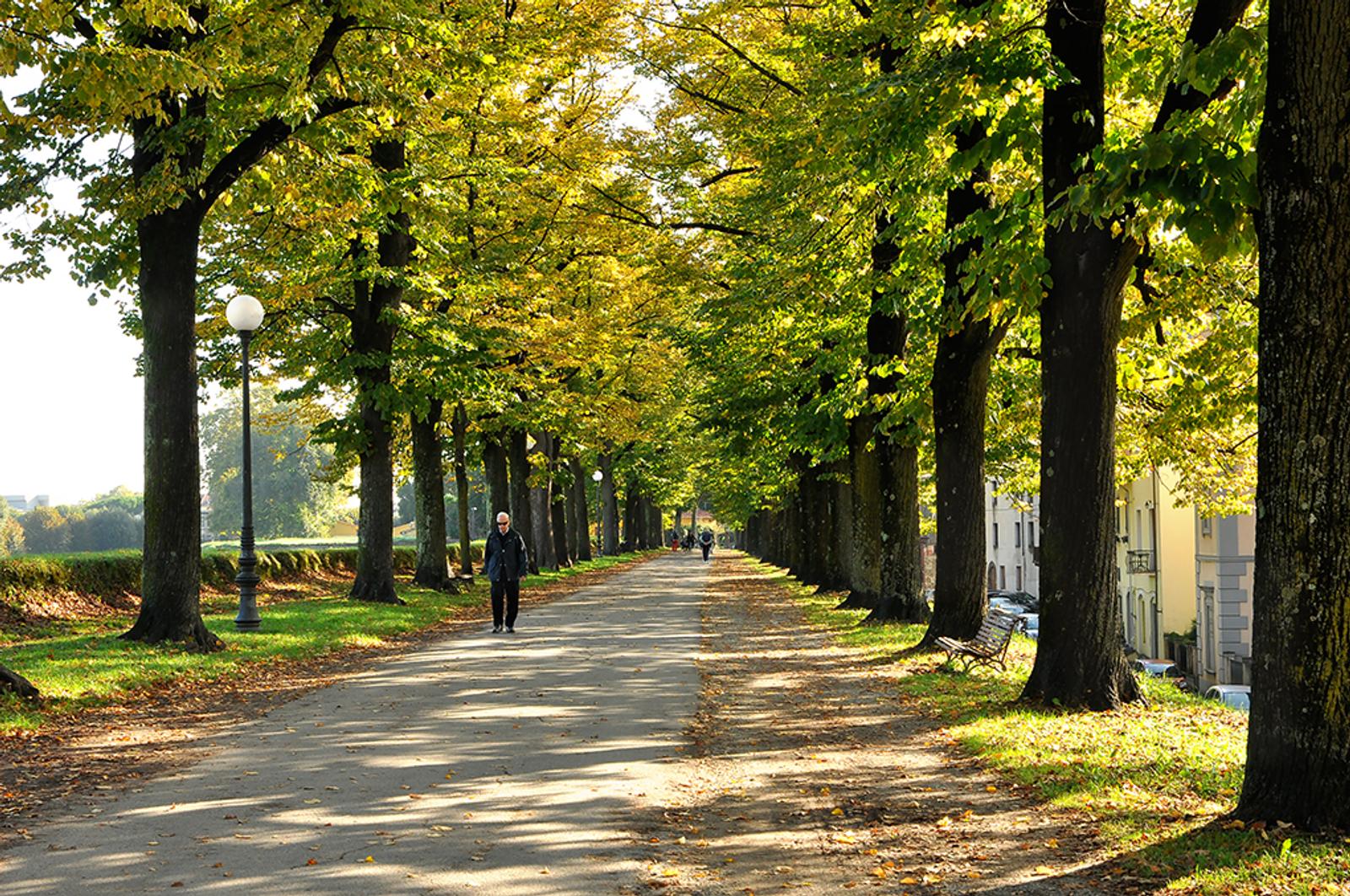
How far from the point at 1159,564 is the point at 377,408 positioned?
102 feet

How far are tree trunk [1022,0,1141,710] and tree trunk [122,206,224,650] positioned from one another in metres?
10.2

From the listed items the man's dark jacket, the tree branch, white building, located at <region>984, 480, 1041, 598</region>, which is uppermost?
the tree branch

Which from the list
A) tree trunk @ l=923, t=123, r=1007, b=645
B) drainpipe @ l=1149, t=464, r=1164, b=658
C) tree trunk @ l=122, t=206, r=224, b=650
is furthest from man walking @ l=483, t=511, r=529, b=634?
drainpipe @ l=1149, t=464, r=1164, b=658

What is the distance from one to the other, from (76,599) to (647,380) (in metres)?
24.7

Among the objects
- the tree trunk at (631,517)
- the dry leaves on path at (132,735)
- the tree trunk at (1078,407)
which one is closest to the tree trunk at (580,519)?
the tree trunk at (631,517)

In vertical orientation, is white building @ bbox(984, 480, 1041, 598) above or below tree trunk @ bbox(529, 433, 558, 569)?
below

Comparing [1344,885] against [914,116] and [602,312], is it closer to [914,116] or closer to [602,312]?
[914,116]

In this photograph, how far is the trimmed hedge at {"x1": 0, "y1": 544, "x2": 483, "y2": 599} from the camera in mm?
22688

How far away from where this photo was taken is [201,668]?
582 inches

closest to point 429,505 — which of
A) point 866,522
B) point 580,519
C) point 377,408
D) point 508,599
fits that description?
point 377,408

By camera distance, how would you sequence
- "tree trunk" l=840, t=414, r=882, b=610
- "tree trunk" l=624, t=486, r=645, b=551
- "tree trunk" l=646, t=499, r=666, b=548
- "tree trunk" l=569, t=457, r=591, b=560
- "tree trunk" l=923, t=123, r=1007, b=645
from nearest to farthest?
"tree trunk" l=923, t=123, r=1007, b=645
"tree trunk" l=840, t=414, r=882, b=610
"tree trunk" l=569, t=457, r=591, b=560
"tree trunk" l=624, t=486, r=645, b=551
"tree trunk" l=646, t=499, r=666, b=548

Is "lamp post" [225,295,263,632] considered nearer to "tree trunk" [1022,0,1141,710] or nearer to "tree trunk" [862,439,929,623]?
"tree trunk" [862,439,929,623]

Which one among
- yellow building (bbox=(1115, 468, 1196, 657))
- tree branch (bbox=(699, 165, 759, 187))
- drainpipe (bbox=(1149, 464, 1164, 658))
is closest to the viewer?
tree branch (bbox=(699, 165, 759, 187))

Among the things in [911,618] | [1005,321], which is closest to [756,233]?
[911,618]
